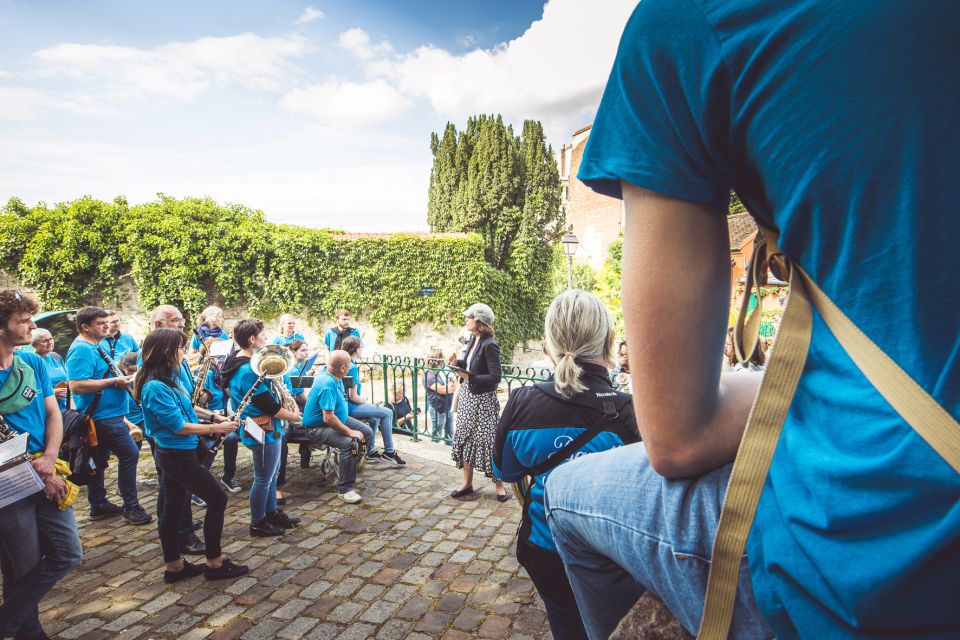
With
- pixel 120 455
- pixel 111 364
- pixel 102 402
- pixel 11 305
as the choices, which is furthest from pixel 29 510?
pixel 111 364

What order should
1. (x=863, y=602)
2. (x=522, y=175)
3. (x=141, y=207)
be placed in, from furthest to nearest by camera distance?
(x=522, y=175), (x=141, y=207), (x=863, y=602)

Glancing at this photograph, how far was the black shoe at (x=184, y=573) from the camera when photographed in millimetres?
4410

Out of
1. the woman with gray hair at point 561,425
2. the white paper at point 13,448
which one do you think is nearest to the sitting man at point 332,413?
the white paper at point 13,448

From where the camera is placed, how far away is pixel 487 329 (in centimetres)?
641

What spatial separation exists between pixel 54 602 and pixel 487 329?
187 inches

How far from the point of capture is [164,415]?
433 centimetres

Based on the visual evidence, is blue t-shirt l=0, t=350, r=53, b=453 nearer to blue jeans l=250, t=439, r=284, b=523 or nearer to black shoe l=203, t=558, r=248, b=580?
black shoe l=203, t=558, r=248, b=580

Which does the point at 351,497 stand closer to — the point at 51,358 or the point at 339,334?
the point at 51,358

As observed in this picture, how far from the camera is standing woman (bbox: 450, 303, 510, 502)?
6234mm

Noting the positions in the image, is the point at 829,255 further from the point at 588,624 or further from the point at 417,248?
the point at 417,248

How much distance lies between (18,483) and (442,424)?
657 centimetres

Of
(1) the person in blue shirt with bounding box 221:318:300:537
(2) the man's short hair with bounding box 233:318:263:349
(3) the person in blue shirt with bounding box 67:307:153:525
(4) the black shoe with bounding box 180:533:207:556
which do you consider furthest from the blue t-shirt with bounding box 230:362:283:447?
(3) the person in blue shirt with bounding box 67:307:153:525

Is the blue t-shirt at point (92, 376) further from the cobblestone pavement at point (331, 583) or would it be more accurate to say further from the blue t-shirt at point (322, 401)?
the blue t-shirt at point (322, 401)

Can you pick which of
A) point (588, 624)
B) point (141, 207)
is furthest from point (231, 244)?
point (588, 624)
